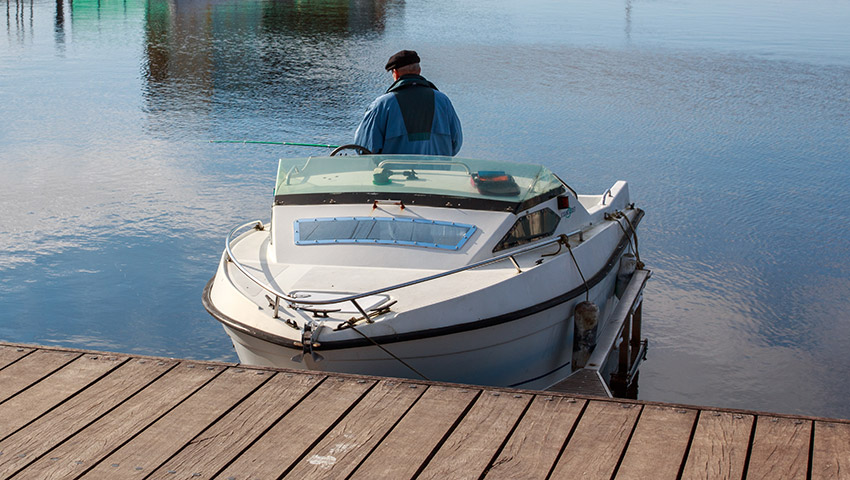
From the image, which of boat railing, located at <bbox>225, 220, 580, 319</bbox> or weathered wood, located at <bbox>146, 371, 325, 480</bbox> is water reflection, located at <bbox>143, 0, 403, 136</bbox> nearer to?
boat railing, located at <bbox>225, 220, 580, 319</bbox>

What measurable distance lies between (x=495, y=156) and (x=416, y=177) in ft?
16.3

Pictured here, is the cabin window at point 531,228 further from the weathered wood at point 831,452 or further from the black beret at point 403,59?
the weathered wood at point 831,452

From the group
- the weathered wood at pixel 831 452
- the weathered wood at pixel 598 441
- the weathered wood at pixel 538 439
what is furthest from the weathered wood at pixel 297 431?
the weathered wood at pixel 831 452

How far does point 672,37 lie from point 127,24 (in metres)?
13.2

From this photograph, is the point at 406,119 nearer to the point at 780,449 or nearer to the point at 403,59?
the point at 403,59

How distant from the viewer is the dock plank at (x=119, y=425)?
9.27 ft

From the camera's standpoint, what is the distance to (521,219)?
4.54m

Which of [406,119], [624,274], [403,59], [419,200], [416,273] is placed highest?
[403,59]

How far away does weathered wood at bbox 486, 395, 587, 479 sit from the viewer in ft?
9.20

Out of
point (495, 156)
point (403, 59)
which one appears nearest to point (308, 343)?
point (403, 59)

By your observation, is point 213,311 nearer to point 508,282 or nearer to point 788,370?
point 508,282

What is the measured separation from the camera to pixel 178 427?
3092 mm

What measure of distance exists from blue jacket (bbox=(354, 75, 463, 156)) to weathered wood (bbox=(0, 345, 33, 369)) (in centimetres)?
237

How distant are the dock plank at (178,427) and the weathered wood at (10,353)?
2.91 feet
